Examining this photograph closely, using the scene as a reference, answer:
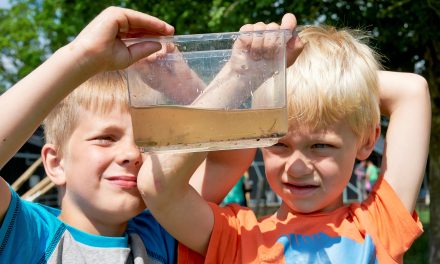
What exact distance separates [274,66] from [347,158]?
60cm

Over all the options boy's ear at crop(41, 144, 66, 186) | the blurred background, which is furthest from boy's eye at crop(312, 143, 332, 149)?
the blurred background

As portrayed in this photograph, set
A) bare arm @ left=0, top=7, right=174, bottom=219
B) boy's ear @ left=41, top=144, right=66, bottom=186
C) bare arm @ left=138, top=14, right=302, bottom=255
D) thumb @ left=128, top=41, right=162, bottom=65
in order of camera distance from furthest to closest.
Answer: boy's ear @ left=41, top=144, right=66, bottom=186 → bare arm @ left=138, top=14, right=302, bottom=255 → thumb @ left=128, top=41, right=162, bottom=65 → bare arm @ left=0, top=7, right=174, bottom=219

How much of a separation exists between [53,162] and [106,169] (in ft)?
0.92

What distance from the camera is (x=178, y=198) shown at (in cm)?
215

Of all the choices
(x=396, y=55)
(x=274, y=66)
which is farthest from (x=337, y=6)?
(x=274, y=66)

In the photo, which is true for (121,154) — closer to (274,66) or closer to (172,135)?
(172,135)

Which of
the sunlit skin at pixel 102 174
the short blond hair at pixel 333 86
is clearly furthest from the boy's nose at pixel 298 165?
the sunlit skin at pixel 102 174

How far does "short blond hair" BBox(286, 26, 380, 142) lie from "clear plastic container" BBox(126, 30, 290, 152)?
0.40 m

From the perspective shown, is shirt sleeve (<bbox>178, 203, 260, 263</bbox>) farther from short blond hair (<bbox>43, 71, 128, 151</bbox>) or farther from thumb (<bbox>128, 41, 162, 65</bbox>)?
thumb (<bbox>128, 41, 162, 65</bbox>)

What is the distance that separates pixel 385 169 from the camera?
245cm

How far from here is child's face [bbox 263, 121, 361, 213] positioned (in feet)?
7.32

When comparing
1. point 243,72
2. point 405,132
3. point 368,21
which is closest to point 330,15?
point 368,21

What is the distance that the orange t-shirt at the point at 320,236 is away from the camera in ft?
7.25

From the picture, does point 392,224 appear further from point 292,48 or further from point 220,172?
point 292,48
